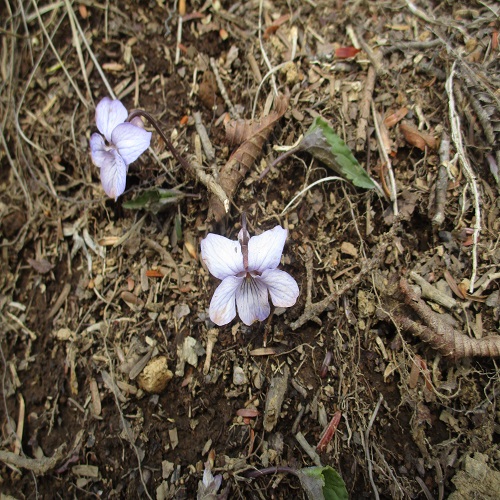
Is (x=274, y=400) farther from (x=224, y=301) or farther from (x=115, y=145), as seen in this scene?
(x=115, y=145)

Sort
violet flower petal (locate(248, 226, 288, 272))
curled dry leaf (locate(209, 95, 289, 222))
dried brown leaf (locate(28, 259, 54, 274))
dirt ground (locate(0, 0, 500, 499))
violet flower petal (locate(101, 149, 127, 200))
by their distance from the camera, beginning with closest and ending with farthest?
violet flower petal (locate(248, 226, 288, 272))
dirt ground (locate(0, 0, 500, 499))
violet flower petal (locate(101, 149, 127, 200))
curled dry leaf (locate(209, 95, 289, 222))
dried brown leaf (locate(28, 259, 54, 274))

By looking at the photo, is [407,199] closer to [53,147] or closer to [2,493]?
[53,147]

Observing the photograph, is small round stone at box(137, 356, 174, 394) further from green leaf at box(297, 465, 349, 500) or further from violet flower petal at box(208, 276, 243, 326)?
green leaf at box(297, 465, 349, 500)

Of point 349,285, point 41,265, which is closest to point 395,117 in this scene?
point 349,285

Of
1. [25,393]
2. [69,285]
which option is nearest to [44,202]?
[69,285]

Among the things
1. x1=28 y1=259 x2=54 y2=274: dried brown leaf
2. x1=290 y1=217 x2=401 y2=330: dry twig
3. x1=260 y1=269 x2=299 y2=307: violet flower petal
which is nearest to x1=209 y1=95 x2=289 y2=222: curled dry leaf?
x1=260 y1=269 x2=299 y2=307: violet flower petal

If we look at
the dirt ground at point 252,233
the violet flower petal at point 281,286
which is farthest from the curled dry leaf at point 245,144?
the violet flower petal at point 281,286
